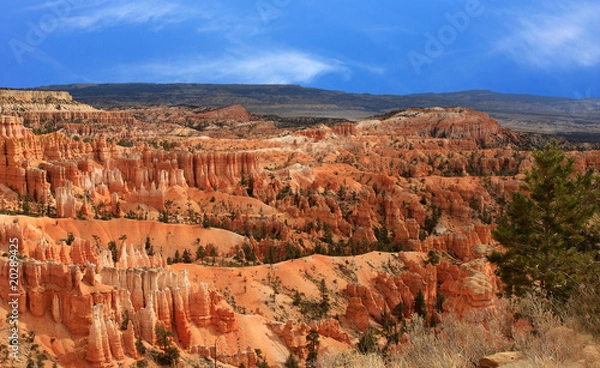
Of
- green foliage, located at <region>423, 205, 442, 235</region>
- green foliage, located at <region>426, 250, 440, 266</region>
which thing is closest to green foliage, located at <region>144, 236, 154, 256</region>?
green foliage, located at <region>426, 250, 440, 266</region>

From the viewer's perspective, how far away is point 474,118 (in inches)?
4919

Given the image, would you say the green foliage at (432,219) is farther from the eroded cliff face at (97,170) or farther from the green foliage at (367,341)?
the green foliage at (367,341)

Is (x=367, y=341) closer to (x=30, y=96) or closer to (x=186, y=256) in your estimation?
(x=186, y=256)

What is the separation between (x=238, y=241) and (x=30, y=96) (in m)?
96.9

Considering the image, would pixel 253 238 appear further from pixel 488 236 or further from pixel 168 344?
pixel 168 344

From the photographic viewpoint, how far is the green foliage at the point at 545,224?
730 inches

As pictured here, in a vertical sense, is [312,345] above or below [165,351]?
below

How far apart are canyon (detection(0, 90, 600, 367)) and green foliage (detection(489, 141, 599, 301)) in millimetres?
3032

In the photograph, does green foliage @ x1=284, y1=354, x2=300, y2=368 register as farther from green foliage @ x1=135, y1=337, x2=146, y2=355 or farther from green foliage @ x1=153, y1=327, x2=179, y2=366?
green foliage @ x1=135, y1=337, x2=146, y2=355

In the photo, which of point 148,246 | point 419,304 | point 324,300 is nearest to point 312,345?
point 324,300

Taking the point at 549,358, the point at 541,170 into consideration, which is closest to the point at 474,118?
the point at 541,170

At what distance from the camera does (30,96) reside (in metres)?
123

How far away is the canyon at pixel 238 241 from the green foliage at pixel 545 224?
9.95 ft

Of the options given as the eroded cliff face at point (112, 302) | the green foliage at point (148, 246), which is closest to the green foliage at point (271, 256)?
the green foliage at point (148, 246)
